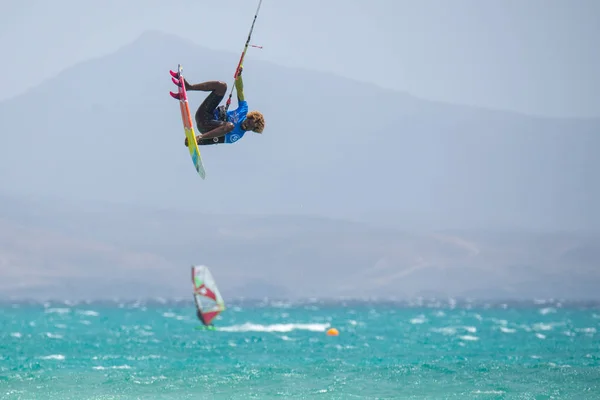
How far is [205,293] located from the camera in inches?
2338

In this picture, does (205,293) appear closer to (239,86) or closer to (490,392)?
(490,392)

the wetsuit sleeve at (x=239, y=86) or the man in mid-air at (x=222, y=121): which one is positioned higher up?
the wetsuit sleeve at (x=239, y=86)

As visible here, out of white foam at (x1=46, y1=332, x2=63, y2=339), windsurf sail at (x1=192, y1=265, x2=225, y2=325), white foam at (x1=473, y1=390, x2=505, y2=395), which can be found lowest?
A: white foam at (x1=473, y1=390, x2=505, y2=395)

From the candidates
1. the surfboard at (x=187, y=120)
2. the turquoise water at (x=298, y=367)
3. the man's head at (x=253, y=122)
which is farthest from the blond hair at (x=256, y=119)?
the turquoise water at (x=298, y=367)

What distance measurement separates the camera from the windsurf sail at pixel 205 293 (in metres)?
57.8

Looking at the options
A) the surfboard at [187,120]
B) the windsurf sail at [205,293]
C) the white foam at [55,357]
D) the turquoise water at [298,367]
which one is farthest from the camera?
the windsurf sail at [205,293]

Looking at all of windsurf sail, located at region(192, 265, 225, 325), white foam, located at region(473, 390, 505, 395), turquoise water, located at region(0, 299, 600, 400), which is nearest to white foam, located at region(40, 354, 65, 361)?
turquoise water, located at region(0, 299, 600, 400)

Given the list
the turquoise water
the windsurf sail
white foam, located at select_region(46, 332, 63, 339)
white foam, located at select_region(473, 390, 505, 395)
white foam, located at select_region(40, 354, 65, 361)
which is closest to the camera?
white foam, located at select_region(473, 390, 505, 395)

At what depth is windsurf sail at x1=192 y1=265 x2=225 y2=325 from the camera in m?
57.8

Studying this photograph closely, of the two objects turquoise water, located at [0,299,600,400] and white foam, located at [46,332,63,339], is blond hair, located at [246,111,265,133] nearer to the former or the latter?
turquoise water, located at [0,299,600,400]

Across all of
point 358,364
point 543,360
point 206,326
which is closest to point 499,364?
point 543,360

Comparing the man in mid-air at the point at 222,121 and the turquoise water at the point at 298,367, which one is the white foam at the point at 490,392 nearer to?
the turquoise water at the point at 298,367

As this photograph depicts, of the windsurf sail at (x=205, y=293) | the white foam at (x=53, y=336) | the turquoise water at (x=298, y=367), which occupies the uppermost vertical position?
the windsurf sail at (x=205, y=293)

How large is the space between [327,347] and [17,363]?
1476 centimetres
